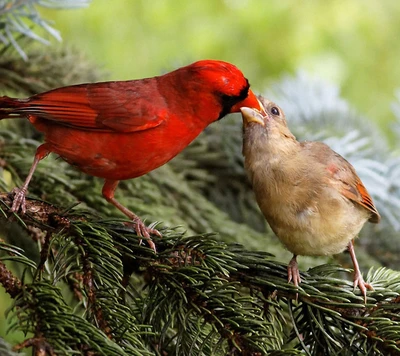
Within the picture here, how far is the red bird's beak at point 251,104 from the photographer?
2777 mm

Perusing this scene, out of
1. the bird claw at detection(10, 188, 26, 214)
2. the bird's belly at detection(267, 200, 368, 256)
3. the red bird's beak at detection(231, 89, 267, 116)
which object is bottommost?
the bird's belly at detection(267, 200, 368, 256)

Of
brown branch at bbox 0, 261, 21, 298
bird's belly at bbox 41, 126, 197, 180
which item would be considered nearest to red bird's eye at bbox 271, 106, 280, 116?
bird's belly at bbox 41, 126, 197, 180

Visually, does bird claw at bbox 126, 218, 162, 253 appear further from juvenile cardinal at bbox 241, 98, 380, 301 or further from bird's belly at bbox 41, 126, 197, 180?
juvenile cardinal at bbox 241, 98, 380, 301

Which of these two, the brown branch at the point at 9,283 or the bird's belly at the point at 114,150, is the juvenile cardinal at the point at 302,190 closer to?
the bird's belly at the point at 114,150

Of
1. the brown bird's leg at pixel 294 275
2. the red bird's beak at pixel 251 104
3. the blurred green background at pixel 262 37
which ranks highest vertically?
the red bird's beak at pixel 251 104

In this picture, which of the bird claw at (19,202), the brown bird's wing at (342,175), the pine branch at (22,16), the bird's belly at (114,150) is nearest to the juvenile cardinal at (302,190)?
the brown bird's wing at (342,175)

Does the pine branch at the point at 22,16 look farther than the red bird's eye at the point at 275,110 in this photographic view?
Yes

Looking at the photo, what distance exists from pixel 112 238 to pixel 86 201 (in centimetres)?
76

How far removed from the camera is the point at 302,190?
8.63ft

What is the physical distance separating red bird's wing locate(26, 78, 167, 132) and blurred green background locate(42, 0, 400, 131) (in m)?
3.82

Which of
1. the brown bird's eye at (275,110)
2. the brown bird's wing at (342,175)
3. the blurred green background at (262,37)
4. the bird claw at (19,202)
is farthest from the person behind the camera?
the blurred green background at (262,37)

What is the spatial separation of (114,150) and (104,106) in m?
0.25

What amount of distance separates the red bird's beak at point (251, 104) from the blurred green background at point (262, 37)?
3872mm

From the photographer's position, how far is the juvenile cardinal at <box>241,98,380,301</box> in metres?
2.52
